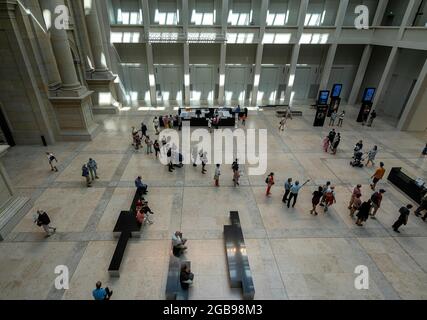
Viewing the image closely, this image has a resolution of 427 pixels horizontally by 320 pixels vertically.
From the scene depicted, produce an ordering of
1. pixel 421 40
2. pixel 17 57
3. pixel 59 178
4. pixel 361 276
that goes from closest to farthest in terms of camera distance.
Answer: pixel 361 276, pixel 59 178, pixel 17 57, pixel 421 40

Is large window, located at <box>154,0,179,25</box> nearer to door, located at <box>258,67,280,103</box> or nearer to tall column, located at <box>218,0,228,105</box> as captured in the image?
tall column, located at <box>218,0,228,105</box>

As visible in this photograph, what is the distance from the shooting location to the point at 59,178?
11945 mm

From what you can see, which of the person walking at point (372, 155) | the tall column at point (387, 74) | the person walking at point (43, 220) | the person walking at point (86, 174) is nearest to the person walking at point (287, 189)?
the person walking at point (372, 155)

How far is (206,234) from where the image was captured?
29.2 feet

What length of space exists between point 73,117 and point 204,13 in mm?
14068

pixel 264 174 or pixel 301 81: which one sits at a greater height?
pixel 301 81

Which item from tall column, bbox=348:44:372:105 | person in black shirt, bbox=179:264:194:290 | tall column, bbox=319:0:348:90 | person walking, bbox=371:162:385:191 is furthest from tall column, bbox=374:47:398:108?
person in black shirt, bbox=179:264:194:290

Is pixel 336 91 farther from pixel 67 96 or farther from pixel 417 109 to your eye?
pixel 67 96

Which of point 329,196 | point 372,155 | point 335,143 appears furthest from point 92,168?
point 372,155

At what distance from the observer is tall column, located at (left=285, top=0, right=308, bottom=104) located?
20188mm

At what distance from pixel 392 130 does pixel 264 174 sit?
12.6 meters

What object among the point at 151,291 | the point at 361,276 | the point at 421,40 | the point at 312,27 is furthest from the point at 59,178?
the point at 421,40

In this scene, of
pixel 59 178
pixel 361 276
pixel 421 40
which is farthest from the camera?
pixel 421 40
